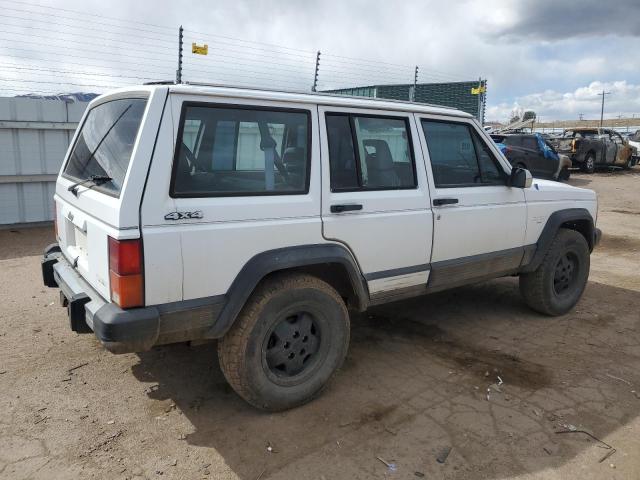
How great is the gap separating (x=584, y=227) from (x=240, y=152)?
381cm

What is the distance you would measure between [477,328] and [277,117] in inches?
110

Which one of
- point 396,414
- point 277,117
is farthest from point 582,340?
point 277,117

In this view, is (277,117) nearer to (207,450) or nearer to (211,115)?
(211,115)

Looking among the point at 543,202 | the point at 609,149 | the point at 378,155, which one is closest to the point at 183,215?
the point at 378,155

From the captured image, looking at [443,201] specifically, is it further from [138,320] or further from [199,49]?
[199,49]

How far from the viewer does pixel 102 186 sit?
9.44ft

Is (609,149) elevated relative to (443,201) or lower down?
elevated

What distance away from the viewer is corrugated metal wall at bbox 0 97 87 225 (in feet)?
24.8

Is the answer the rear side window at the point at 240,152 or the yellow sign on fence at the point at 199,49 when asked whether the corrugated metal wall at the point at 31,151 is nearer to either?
the yellow sign on fence at the point at 199,49

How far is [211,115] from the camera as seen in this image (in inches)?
113

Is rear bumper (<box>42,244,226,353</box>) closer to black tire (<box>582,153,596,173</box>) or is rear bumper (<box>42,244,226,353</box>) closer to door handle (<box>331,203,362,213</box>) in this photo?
door handle (<box>331,203,362,213</box>)

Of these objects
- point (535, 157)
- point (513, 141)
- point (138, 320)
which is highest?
point (513, 141)

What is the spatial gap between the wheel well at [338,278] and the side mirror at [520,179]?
175 cm

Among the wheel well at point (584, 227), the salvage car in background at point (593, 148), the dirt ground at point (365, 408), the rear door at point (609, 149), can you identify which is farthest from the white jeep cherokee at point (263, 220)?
the rear door at point (609, 149)
